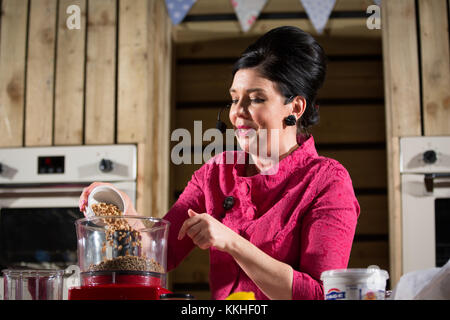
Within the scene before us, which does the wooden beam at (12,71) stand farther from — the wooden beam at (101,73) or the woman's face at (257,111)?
the woman's face at (257,111)

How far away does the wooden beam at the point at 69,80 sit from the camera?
2578 millimetres

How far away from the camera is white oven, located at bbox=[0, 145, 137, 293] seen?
247 centimetres

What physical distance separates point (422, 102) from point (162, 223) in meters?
1.68

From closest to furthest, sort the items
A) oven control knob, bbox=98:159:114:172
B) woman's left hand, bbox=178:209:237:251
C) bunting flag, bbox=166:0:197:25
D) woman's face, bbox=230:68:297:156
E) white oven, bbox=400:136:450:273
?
woman's left hand, bbox=178:209:237:251, woman's face, bbox=230:68:297:156, white oven, bbox=400:136:450:273, oven control knob, bbox=98:159:114:172, bunting flag, bbox=166:0:197:25

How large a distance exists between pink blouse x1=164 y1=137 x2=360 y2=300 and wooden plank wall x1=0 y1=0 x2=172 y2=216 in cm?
101

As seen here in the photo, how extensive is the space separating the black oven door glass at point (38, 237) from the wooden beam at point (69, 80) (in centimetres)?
33

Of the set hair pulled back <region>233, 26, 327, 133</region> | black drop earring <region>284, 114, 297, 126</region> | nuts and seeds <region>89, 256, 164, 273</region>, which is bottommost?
nuts and seeds <region>89, 256, 164, 273</region>

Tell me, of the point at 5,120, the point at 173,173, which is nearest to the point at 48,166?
the point at 5,120

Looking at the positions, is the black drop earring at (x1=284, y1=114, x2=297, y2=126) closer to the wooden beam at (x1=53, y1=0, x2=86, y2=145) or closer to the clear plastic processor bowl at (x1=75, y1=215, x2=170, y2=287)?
the clear plastic processor bowl at (x1=75, y1=215, x2=170, y2=287)

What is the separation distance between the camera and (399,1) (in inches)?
99.9

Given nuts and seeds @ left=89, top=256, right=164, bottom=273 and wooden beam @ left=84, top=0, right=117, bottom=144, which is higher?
wooden beam @ left=84, top=0, right=117, bottom=144

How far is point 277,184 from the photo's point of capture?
56.8 inches

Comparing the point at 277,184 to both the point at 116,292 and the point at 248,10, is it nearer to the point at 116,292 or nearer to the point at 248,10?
the point at 116,292

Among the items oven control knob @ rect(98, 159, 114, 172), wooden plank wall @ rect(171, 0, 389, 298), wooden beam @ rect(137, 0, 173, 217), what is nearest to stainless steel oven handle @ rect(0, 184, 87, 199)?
oven control knob @ rect(98, 159, 114, 172)
